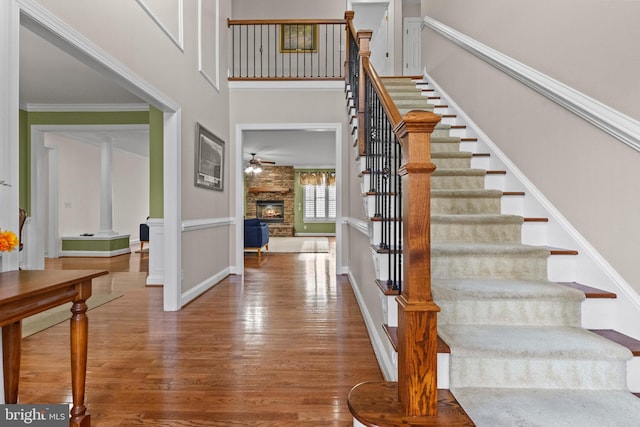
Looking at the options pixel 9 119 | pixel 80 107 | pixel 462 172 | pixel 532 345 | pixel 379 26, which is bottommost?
pixel 532 345

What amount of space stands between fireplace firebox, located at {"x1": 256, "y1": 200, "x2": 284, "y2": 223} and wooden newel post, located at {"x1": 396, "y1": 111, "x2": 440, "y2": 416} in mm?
11965

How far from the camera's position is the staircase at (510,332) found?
4.21ft

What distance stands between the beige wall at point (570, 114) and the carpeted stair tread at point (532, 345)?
0.36 m

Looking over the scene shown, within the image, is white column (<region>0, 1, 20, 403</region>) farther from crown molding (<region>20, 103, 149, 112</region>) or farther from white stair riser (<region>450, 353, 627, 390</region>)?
crown molding (<region>20, 103, 149, 112</region>)

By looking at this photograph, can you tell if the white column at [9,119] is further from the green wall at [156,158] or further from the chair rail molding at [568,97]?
the green wall at [156,158]

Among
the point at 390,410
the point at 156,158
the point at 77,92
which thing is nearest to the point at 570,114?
the point at 390,410

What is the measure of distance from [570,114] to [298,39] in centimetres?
558

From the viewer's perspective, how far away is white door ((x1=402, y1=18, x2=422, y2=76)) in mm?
6430

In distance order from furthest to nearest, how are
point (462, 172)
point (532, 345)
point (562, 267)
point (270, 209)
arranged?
point (270, 209) → point (462, 172) → point (562, 267) → point (532, 345)

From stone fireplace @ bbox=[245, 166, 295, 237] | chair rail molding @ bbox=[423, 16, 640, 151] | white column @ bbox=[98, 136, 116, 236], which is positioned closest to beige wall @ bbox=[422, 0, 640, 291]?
chair rail molding @ bbox=[423, 16, 640, 151]

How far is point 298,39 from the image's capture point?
6418 millimetres

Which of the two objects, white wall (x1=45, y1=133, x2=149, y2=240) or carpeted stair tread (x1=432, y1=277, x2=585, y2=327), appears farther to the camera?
white wall (x1=45, y1=133, x2=149, y2=240)

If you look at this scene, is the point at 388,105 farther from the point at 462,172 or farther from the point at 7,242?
the point at 7,242

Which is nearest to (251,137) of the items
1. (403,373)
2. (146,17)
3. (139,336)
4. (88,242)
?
(88,242)
